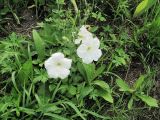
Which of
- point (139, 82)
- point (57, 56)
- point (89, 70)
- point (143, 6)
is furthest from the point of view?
point (143, 6)

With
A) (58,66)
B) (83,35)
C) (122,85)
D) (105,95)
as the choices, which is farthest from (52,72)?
(122,85)

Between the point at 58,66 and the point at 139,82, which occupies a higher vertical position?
the point at 58,66

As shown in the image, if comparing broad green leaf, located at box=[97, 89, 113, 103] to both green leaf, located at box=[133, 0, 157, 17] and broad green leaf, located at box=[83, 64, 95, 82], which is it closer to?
broad green leaf, located at box=[83, 64, 95, 82]

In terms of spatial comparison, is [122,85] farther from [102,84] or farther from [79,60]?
→ [79,60]

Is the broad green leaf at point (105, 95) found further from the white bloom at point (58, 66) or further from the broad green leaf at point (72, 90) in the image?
the white bloom at point (58, 66)

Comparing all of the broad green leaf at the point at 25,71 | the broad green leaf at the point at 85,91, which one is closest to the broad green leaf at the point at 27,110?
the broad green leaf at the point at 25,71

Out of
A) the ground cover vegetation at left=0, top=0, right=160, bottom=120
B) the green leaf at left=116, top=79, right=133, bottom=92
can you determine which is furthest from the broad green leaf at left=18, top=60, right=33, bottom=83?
the green leaf at left=116, top=79, right=133, bottom=92

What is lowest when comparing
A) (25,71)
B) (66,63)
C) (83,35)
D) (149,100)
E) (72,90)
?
(149,100)
